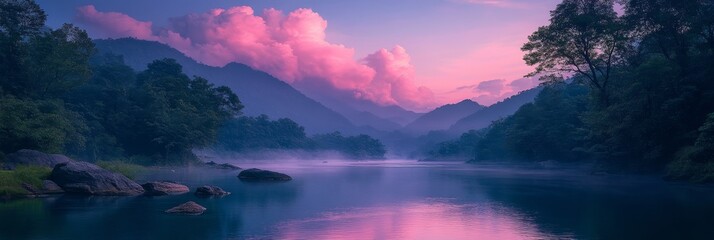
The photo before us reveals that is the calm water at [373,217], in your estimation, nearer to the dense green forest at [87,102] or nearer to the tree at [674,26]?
the tree at [674,26]

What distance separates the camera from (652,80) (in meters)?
54.1

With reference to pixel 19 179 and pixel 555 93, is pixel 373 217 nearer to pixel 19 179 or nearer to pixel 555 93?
pixel 19 179

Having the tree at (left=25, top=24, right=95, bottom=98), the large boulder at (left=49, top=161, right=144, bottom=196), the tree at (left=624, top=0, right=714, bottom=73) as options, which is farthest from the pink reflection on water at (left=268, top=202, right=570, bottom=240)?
the tree at (left=25, top=24, right=95, bottom=98)

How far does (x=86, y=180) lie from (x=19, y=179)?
3.85 meters

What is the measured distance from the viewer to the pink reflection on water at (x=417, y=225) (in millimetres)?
20156

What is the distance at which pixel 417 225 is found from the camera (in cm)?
2312

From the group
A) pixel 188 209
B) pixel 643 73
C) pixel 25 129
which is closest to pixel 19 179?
pixel 188 209

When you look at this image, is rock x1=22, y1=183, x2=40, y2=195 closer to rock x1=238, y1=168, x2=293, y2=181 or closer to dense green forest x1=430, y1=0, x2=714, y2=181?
rock x1=238, y1=168, x2=293, y2=181

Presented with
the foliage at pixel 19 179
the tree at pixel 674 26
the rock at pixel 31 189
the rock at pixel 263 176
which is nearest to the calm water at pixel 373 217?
the foliage at pixel 19 179

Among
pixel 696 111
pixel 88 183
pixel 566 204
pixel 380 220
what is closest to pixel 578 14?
pixel 696 111

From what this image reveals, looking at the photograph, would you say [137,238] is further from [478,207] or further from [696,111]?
[696,111]

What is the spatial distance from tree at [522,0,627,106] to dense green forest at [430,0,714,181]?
0.11 meters

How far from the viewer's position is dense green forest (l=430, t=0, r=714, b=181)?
5194 cm

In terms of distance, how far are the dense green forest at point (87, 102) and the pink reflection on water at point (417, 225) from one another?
35514 mm
